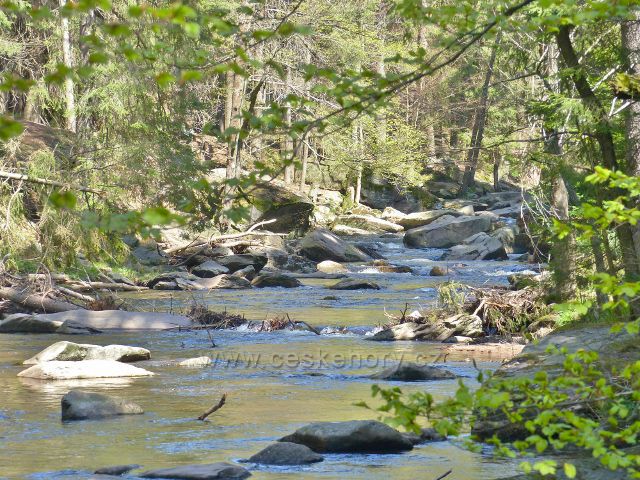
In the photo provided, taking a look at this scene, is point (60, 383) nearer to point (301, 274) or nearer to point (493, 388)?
point (493, 388)

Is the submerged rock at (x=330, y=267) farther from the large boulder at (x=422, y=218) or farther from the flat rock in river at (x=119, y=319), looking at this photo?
the large boulder at (x=422, y=218)

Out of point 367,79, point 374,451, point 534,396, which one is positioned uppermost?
point 367,79

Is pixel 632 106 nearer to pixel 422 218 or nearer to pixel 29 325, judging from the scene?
pixel 29 325

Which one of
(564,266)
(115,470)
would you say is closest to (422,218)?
(564,266)

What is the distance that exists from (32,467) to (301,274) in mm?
Answer: 17041

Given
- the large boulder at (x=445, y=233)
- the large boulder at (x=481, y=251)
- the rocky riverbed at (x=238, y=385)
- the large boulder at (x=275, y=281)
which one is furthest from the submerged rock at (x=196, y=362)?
the large boulder at (x=445, y=233)

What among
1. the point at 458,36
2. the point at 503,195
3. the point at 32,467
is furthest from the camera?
the point at 503,195

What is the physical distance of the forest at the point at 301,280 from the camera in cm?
360

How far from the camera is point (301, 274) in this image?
77.4ft

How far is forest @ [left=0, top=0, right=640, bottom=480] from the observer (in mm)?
3602

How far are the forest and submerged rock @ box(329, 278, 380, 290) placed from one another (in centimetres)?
7

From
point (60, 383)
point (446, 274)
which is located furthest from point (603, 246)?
point (446, 274)

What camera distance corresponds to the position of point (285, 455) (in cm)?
677

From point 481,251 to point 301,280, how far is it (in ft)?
25.2
